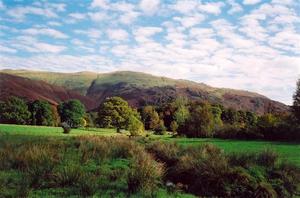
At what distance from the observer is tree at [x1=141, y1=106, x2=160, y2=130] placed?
456 ft

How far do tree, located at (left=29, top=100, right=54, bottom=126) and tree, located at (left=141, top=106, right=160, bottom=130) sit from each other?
33.6 meters

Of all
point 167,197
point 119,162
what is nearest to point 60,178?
point 167,197

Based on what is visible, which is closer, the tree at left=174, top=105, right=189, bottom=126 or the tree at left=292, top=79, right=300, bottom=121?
the tree at left=292, top=79, right=300, bottom=121

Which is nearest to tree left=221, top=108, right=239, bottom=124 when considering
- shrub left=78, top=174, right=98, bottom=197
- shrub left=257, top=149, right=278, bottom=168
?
shrub left=257, top=149, right=278, bottom=168

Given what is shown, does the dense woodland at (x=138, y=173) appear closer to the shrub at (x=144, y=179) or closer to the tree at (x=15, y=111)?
the shrub at (x=144, y=179)

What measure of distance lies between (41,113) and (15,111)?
721cm

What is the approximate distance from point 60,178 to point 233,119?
124 metres

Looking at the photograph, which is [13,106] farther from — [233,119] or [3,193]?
[3,193]

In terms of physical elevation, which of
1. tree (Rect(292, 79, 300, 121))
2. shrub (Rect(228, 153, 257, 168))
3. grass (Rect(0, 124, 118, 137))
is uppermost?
tree (Rect(292, 79, 300, 121))

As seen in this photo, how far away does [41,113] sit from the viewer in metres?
120

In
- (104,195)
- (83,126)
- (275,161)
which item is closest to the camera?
(104,195)

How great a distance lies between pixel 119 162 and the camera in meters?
23.1

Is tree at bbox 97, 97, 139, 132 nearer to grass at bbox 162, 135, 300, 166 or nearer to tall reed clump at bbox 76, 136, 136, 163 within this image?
grass at bbox 162, 135, 300, 166

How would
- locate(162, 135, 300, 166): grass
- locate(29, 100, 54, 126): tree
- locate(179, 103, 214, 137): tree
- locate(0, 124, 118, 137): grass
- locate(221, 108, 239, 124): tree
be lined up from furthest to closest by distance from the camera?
locate(221, 108, 239, 124): tree < locate(29, 100, 54, 126): tree < locate(179, 103, 214, 137): tree < locate(0, 124, 118, 137): grass < locate(162, 135, 300, 166): grass
